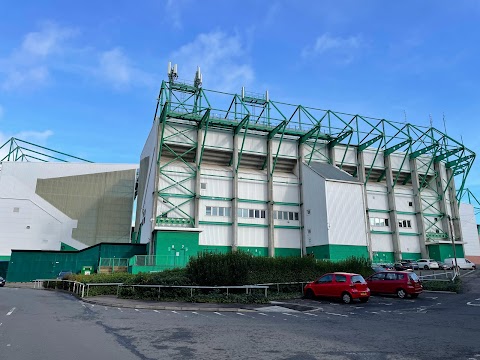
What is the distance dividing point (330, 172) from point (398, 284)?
80.4 ft

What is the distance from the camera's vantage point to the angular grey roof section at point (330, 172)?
42.6 metres

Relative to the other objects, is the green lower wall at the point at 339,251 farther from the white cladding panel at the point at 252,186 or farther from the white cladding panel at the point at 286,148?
the white cladding panel at the point at 286,148

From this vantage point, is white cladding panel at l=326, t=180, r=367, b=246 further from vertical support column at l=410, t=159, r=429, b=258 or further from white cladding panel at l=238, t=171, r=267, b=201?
vertical support column at l=410, t=159, r=429, b=258

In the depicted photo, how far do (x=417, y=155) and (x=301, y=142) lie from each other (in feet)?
60.4

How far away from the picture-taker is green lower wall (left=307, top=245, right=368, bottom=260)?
39.1m

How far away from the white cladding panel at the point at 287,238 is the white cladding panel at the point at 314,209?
1093 millimetres

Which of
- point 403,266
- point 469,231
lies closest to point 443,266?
point 403,266

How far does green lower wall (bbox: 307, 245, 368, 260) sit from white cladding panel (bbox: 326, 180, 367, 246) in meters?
0.45

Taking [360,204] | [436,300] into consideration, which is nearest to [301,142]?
[360,204]

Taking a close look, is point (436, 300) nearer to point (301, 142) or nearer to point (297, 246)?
point (297, 246)

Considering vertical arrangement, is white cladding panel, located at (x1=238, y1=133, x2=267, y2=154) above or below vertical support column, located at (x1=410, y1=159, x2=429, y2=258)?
above

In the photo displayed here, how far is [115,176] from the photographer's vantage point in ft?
198

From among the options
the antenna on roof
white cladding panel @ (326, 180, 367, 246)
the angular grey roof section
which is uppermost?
the antenna on roof

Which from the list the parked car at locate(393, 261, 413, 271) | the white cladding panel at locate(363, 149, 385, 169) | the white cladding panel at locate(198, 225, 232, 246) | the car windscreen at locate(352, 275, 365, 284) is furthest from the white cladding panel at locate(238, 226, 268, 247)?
the car windscreen at locate(352, 275, 365, 284)
